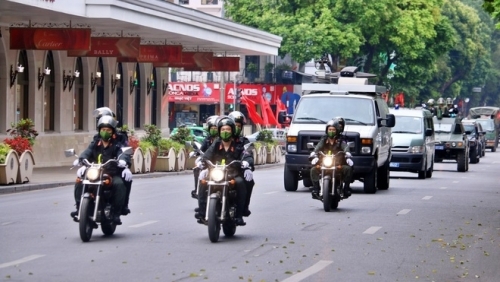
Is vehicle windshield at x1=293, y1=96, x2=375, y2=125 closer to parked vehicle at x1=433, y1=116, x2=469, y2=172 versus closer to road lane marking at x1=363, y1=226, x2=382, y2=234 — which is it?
road lane marking at x1=363, y1=226, x2=382, y2=234

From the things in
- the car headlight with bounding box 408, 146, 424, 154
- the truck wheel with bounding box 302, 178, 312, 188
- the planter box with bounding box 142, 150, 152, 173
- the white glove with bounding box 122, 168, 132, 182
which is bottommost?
the planter box with bounding box 142, 150, 152, 173

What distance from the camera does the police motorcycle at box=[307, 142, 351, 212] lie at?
826 inches

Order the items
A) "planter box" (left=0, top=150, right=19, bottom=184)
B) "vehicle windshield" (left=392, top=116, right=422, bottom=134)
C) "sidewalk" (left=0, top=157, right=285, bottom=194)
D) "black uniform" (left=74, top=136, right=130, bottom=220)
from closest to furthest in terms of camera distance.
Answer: "black uniform" (left=74, top=136, right=130, bottom=220) < "sidewalk" (left=0, top=157, right=285, bottom=194) < "planter box" (left=0, top=150, right=19, bottom=184) < "vehicle windshield" (left=392, top=116, right=422, bottom=134)

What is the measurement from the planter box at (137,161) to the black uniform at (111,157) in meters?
20.5

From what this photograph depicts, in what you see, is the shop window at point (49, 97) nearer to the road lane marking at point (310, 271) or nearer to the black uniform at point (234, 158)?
the black uniform at point (234, 158)

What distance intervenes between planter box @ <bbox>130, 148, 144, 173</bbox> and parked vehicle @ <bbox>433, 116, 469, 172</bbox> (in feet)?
44.1

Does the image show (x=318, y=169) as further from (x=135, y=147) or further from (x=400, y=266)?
(x=135, y=147)

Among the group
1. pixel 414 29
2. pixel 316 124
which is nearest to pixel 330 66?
pixel 414 29

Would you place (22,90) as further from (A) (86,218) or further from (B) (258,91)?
(B) (258,91)

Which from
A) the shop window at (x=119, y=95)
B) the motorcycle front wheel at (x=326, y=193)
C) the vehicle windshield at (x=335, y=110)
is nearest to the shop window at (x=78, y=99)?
the shop window at (x=119, y=95)

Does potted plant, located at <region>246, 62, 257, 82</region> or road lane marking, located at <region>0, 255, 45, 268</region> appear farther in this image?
potted plant, located at <region>246, 62, 257, 82</region>

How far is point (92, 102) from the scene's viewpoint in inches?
1837

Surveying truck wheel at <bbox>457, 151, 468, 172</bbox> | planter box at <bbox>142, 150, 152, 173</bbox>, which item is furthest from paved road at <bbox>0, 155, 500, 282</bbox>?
truck wheel at <bbox>457, 151, 468, 172</bbox>

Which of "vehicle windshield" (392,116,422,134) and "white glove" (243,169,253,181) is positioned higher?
"white glove" (243,169,253,181)
